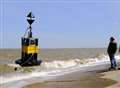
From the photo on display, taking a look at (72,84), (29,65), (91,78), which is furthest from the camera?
(29,65)

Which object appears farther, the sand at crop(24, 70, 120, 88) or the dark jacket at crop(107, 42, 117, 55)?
the dark jacket at crop(107, 42, 117, 55)

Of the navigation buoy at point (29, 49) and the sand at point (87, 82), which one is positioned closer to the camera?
the sand at point (87, 82)

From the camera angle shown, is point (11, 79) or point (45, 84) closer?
point (45, 84)

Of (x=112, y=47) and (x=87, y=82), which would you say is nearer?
(x=87, y=82)

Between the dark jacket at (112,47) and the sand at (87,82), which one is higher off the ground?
the dark jacket at (112,47)

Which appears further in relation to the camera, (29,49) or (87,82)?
(29,49)

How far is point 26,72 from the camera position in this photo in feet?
76.9

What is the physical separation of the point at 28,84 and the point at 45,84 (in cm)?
75

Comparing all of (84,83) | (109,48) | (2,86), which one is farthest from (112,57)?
(2,86)

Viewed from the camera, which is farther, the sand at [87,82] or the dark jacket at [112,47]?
the dark jacket at [112,47]

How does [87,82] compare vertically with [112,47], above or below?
below

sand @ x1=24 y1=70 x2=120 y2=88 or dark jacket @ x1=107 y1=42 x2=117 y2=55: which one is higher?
dark jacket @ x1=107 y1=42 x2=117 y2=55

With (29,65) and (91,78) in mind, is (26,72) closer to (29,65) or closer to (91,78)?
(29,65)

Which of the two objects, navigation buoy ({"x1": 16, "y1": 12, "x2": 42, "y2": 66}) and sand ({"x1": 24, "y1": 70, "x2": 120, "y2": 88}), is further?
navigation buoy ({"x1": 16, "y1": 12, "x2": 42, "y2": 66})
